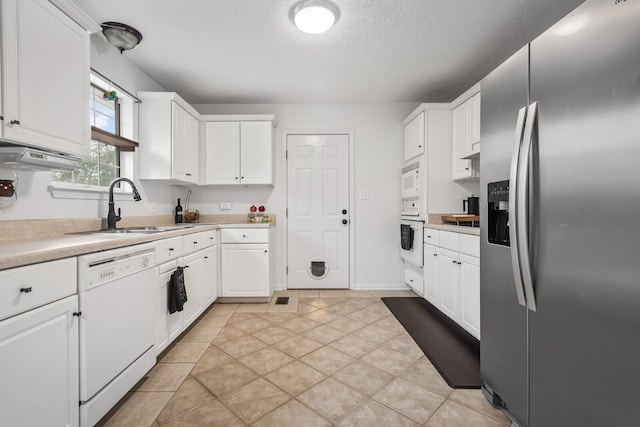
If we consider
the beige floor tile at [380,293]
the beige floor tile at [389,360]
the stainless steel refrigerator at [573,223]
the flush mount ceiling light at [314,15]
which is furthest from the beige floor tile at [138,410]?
the flush mount ceiling light at [314,15]

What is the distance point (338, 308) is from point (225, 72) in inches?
109

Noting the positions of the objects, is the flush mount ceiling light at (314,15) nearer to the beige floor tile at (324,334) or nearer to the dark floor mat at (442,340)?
the beige floor tile at (324,334)

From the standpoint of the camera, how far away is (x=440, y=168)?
9.81 feet

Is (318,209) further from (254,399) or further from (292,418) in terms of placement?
(292,418)

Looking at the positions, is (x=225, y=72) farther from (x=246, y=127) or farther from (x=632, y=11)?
(x=632, y=11)

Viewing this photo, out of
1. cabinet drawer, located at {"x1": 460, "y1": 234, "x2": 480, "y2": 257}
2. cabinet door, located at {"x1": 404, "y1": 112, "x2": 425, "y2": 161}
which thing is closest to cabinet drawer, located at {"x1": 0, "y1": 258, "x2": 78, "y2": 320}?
cabinet drawer, located at {"x1": 460, "y1": 234, "x2": 480, "y2": 257}

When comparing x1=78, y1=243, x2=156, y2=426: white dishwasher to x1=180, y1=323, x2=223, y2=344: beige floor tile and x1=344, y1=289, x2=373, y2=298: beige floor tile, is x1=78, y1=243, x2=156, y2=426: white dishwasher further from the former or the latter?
x1=344, y1=289, x2=373, y2=298: beige floor tile

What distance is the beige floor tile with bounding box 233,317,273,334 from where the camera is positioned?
2.45m

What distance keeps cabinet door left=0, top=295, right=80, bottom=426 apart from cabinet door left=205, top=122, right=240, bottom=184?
2.36 meters

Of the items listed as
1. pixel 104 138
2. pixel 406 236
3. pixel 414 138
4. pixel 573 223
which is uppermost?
pixel 414 138

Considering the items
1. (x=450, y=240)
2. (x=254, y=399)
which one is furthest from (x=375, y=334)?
(x=254, y=399)

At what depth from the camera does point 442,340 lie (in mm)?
2234

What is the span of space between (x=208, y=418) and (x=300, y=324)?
123cm

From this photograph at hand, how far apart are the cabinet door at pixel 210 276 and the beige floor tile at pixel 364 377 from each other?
157 cm
